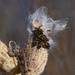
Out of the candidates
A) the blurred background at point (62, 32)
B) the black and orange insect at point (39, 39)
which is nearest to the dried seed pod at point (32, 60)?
the black and orange insect at point (39, 39)

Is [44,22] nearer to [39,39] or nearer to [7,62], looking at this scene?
[39,39]

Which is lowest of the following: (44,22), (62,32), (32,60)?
(32,60)

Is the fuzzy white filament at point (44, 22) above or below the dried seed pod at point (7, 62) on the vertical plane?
above

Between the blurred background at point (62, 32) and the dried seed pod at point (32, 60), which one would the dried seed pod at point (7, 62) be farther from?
the blurred background at point (62, 32)

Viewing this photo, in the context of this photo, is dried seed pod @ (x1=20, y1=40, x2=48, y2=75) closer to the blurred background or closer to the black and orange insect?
the black and orange insect

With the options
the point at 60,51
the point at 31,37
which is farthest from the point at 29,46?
the point at 60,51

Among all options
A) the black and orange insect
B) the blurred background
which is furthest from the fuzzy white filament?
the blurred background

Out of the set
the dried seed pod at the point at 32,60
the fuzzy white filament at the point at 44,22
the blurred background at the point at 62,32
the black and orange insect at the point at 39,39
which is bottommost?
the dried seed pod at the point at 32,60

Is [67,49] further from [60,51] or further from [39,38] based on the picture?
[39,38]

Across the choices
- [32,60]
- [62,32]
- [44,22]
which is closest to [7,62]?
[32,60]

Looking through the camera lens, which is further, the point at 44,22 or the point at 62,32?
the point at 62,32

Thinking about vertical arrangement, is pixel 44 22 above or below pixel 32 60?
above

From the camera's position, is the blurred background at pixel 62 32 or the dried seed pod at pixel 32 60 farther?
the blurred background at pixel 62 32
